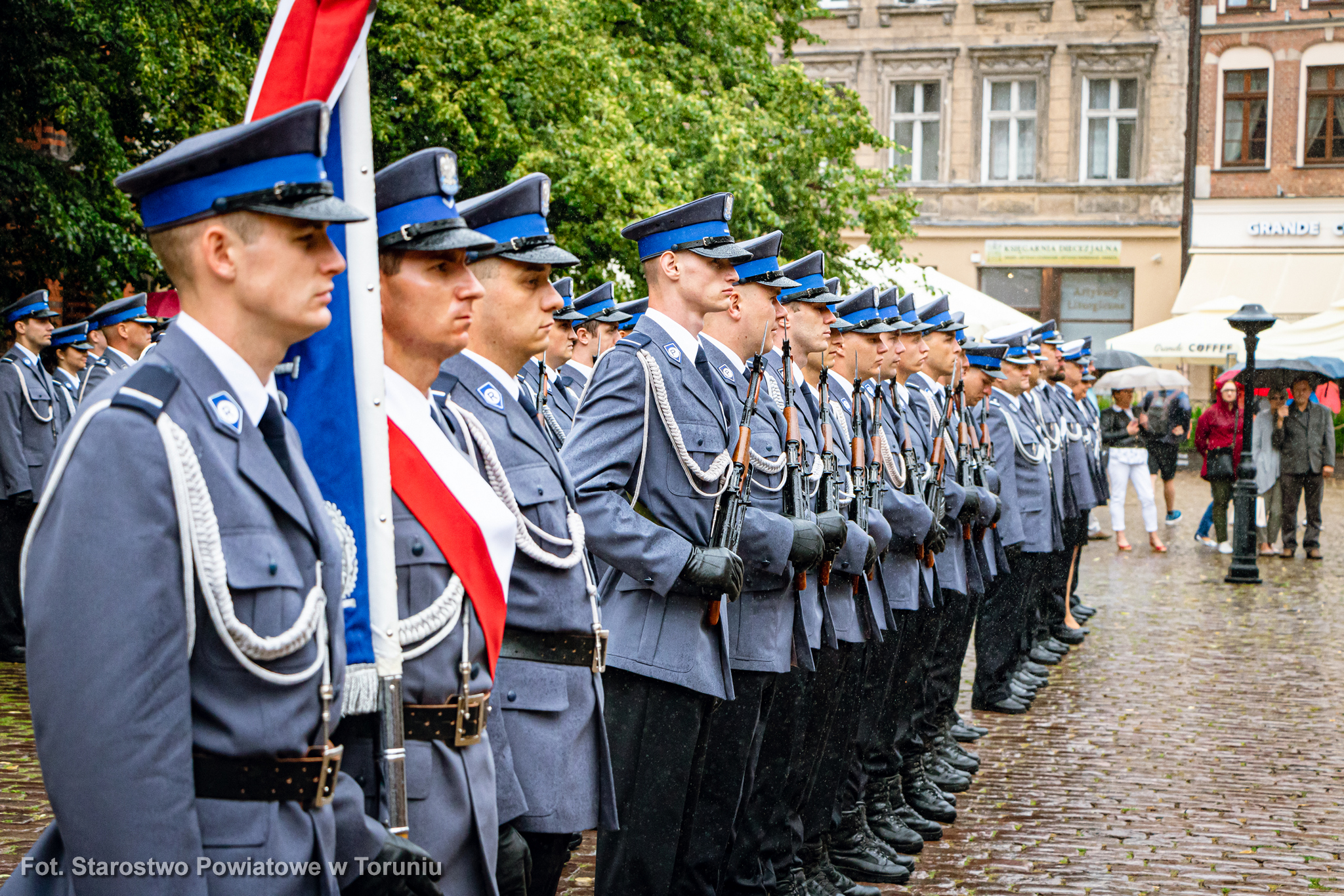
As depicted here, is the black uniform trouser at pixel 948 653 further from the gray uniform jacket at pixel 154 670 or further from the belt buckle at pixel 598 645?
the gray uniform jacket at pixel 154 670

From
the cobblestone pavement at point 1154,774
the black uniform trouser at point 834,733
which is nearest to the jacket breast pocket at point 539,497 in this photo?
the black uniform trouser at point 834,733

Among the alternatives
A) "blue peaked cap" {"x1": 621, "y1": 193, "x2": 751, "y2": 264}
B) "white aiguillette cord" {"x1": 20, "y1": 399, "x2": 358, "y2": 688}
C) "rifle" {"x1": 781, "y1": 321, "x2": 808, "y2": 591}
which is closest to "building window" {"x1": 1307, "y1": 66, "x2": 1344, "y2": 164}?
"rifle" {"x1": 781, "y1": 321, "x2": 808, "y2": 591}

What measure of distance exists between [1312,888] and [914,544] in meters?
2.13

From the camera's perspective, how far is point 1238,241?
33281mm

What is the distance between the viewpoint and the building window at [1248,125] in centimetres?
3312

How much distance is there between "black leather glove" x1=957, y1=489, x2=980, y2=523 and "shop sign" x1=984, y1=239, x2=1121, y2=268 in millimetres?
27840

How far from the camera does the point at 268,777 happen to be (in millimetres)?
2174

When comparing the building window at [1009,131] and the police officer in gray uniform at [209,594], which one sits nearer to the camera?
the police officer in gray uniform at [209,594]

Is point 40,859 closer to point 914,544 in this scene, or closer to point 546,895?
point 546,895

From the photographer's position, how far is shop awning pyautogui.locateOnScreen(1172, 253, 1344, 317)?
3244cm

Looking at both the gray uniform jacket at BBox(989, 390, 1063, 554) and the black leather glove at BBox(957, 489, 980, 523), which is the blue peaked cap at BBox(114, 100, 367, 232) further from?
the gray uniform jacket at BBox(989, 390, 1063, 554)

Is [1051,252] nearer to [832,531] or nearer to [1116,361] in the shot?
[1116,361]

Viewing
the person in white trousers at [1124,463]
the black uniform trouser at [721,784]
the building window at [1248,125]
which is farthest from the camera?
the building window at [1248,125]

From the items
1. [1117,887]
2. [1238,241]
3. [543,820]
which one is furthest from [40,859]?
[1238,241]
